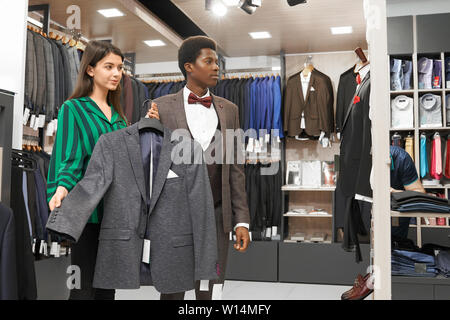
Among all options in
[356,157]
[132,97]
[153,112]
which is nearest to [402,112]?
[132,97]

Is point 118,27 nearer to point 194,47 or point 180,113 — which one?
point 194,47

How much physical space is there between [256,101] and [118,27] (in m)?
1.61

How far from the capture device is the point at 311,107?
4922 mm

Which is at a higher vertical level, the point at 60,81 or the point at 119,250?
the point at 60,81

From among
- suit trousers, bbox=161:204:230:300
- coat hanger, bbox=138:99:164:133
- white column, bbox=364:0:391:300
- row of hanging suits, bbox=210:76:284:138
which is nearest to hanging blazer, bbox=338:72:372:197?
white column, bbox=364:0:391:300

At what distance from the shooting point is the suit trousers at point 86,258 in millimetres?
1761

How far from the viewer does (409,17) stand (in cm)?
473

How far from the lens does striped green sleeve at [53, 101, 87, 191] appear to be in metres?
1.76

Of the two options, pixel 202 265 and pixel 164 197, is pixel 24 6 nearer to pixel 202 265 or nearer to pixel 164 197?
pixel 164 197

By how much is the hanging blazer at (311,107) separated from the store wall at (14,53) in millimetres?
3140

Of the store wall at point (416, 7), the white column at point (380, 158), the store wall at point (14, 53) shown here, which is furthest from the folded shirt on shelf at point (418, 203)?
the store wall at point (416, 7)

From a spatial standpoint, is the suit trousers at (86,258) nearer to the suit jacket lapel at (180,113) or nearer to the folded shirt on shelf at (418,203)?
the suit jacket lapel at (180,113)
